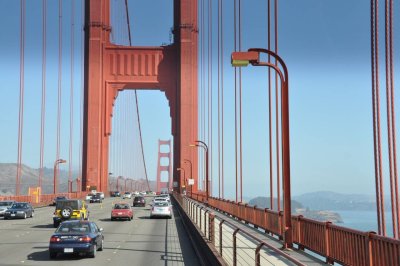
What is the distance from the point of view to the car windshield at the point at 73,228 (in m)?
17.8

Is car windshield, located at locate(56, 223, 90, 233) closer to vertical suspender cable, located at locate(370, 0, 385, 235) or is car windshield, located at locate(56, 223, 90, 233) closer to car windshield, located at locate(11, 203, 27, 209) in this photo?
vertical suspender cable, located at locate(370, 0, 385, 235)

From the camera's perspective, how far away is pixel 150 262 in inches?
612

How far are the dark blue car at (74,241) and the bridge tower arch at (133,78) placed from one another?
63472 mm

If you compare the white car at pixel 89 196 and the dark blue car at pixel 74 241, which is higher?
the dark blue car at pixel 74 241

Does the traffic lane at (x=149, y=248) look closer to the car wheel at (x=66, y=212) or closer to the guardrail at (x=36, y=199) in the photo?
the car wheel at (x=66, y=212)

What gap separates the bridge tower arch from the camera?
3302 inches

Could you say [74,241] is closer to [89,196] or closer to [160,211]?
[160,211]

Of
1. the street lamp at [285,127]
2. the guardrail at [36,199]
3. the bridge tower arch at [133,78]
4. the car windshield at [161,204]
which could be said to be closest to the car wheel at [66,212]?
the car windshield at [161,204]

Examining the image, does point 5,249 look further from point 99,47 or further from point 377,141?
point 99,47

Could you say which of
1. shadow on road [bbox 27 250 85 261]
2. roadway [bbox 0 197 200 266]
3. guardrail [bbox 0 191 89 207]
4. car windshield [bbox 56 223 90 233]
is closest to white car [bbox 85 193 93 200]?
guardrail [bbox 0 191 89 207]

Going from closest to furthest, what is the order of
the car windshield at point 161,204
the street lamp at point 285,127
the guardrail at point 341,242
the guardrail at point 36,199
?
the guardrail at point 341,242 → the street lamp at point 285,127 → the car windshield at point 161,204 → the guardrail at point 36,199

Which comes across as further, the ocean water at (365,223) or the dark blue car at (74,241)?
the ocean water at (365,223)

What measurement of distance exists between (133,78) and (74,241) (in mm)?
71141

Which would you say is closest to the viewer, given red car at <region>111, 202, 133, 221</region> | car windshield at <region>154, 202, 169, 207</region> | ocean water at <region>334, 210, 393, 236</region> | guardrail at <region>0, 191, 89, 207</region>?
ocean water at <region>334, 210, 393, 236</region>
